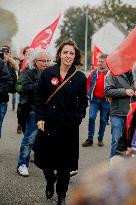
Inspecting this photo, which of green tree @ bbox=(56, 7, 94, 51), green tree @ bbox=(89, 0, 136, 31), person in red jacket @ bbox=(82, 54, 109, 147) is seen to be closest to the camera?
person in red jacket @ bbox=(82, 54, 109, 147)

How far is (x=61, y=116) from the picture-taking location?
489 cm

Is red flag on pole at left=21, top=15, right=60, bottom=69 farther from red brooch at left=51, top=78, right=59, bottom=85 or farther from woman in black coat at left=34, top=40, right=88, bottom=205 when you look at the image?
red brooch at left=51, top=78, right=59, bottom=85

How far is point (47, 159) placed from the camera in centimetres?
504

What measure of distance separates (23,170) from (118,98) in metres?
1.55

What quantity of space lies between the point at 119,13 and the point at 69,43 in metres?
69.7

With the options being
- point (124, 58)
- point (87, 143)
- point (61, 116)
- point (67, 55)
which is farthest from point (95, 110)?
point (124, 58)

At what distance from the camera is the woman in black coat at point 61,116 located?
16.1ft

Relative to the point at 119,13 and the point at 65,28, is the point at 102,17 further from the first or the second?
the point at 65,28

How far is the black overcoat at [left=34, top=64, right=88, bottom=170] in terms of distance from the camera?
490cm

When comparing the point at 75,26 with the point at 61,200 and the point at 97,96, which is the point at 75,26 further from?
the point at 61,200

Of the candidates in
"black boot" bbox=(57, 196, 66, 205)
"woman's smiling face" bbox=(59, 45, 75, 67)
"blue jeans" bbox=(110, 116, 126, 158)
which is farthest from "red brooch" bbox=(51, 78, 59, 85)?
"blue jeans" bbox=(110, 116, 126, 158)

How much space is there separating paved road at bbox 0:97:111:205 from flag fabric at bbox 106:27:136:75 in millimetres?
803

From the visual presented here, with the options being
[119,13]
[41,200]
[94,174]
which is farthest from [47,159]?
[119,13]

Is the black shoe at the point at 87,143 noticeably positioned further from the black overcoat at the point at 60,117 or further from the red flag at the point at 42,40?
the black overcoat at the point at 60,117
